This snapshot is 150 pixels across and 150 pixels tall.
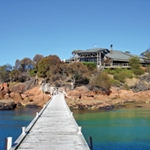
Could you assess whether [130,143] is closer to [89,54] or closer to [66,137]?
[66,137]

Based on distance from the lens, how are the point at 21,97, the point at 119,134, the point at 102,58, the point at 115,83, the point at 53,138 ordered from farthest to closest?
1. the point at 102,58
2. the point at 115,83
3. the point at 21,97
4. the point at 119,134
5. the point at 53,138

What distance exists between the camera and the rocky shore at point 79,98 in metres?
40.7

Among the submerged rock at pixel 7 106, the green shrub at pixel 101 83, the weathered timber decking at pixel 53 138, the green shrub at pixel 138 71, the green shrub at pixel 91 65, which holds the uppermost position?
the green shrub at pixel 91 65

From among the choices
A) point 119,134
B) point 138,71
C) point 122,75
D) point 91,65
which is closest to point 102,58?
point 91,65

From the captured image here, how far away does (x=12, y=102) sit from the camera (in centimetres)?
4231

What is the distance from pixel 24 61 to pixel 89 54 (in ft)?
55.9

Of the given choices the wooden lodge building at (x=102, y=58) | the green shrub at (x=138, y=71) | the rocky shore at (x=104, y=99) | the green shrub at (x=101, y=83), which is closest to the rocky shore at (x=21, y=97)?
the rocky shore at (x=104, y=99)

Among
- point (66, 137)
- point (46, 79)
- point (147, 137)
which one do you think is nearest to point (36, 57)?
point (46, 79)

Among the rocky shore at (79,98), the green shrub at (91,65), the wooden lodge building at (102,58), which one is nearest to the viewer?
the rocky shore at (79,98)


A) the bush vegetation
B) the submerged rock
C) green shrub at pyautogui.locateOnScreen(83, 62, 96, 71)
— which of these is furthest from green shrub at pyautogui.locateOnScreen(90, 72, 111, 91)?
the submerged rock

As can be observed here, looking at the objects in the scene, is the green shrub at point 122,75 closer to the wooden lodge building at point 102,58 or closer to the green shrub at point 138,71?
the green shrub at point 138,71

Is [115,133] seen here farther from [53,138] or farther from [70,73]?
[70,73]

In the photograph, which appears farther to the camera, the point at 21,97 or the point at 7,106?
the point at 21,97

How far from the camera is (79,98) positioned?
139ft
